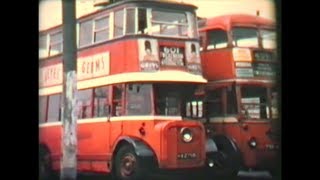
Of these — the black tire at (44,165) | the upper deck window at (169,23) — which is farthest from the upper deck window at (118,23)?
the black tire at (44,165)

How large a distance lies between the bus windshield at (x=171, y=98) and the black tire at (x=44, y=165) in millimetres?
918

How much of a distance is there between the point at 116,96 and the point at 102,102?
0.42ft

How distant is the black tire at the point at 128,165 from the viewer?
397cm

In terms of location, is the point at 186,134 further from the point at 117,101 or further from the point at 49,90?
the point at 49,90

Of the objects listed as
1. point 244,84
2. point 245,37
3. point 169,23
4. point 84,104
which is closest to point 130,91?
point 84,104

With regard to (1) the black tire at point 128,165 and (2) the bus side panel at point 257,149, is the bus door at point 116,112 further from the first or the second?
(2) the bus side panel at point 257,149

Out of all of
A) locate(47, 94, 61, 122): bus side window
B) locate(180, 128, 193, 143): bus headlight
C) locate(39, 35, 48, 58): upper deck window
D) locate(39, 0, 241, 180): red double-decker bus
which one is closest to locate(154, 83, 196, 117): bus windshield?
locate(39, 0, 241, 180): red double-decker bus

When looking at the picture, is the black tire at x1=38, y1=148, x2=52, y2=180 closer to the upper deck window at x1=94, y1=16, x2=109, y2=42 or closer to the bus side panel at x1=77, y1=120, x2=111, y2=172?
the bus side panel at x1=77, y1=120, x2=111, y2=172

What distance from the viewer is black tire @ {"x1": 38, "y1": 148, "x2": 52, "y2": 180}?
13.5ft

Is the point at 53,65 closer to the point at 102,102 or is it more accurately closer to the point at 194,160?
the point at 102,102

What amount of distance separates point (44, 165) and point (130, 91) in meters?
0.88

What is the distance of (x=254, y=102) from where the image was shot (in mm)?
4109

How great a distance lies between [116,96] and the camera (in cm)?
402
